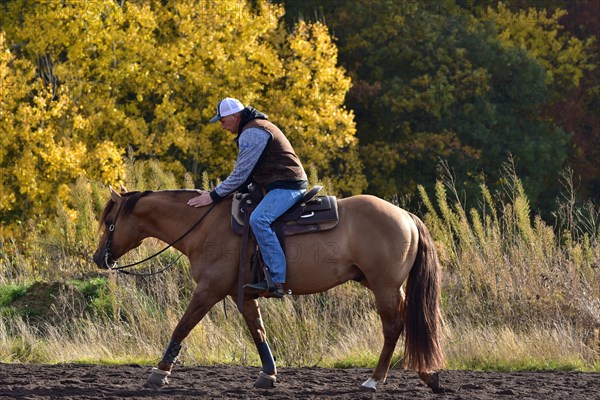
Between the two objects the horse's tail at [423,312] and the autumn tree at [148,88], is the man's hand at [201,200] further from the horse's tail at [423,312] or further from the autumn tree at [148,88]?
the autumn tree at [148,88]

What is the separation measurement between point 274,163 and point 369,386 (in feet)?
6.87

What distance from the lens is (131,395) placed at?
942 cm

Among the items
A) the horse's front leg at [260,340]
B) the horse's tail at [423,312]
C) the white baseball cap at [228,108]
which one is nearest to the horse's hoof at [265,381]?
the horse's front leg at [260,340]

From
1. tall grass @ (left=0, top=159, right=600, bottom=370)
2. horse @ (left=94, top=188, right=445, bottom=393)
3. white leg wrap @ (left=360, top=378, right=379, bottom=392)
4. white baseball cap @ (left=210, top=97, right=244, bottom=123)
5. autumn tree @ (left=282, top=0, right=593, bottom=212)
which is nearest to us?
white leg wrap @ (left=360, top=378, right=379, bottom=392)

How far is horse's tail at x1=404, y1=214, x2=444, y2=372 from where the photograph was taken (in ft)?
31.8

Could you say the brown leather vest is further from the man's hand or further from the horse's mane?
the horse's mane

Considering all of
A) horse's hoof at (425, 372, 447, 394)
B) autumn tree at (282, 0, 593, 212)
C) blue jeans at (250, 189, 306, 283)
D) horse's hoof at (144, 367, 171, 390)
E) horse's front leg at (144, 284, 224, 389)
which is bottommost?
horse's hoof at (425, 372, 447, 394)

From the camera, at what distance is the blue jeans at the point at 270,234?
971 centimetres

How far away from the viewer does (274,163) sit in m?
9.94

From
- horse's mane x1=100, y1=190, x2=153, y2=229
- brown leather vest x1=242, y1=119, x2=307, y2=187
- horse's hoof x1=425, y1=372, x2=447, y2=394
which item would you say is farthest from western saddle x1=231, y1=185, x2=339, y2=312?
horse's hoof x1=425, y1=372, x2=447, y2=394

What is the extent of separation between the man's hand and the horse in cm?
15

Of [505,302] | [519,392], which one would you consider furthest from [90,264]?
[519,392]

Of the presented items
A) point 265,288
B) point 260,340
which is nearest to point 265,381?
point 260,340

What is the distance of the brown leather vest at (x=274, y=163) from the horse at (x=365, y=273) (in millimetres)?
506
